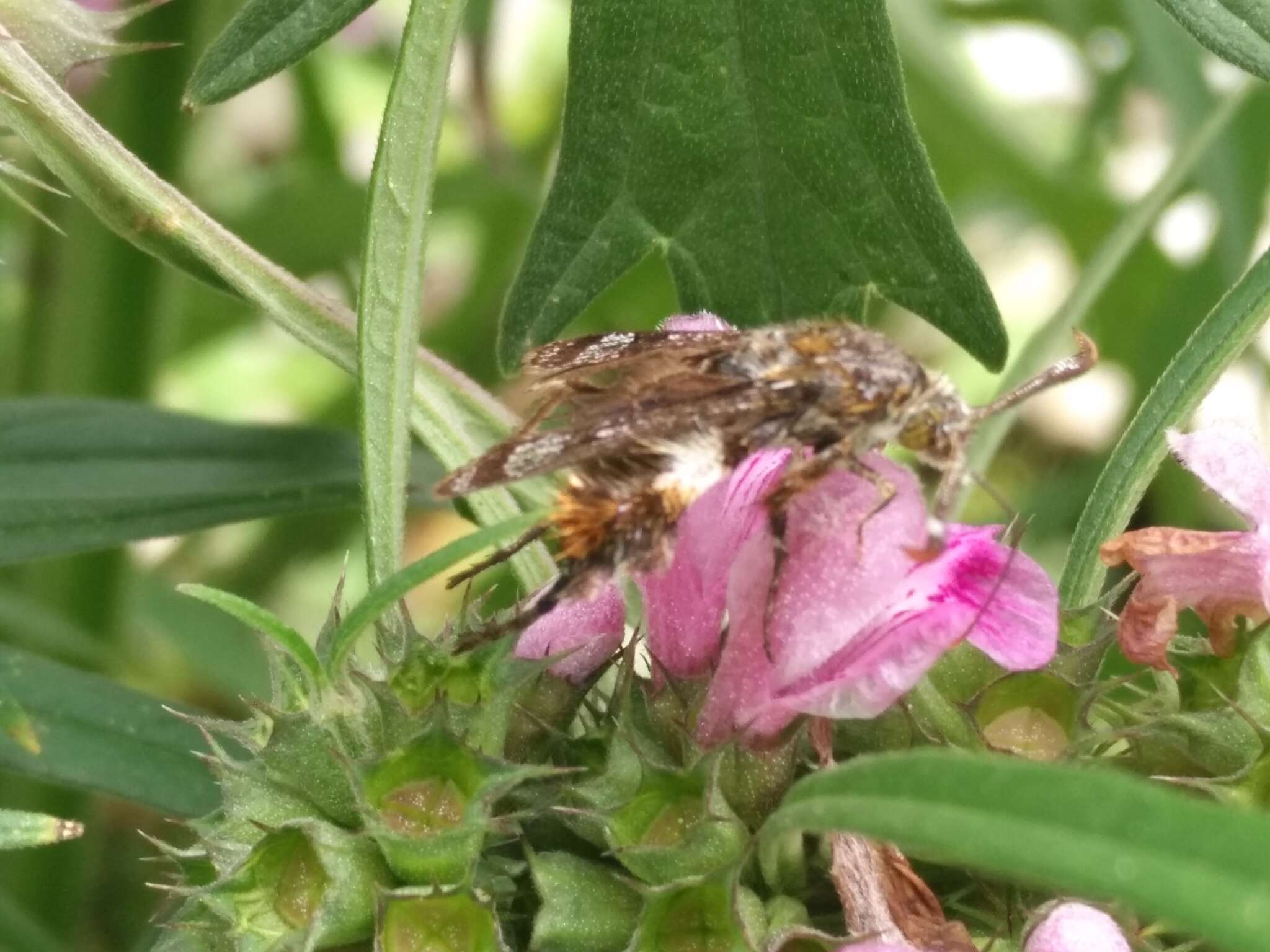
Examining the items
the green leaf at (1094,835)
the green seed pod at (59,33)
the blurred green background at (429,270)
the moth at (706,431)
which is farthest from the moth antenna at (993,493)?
the blurred green background at (429,270)

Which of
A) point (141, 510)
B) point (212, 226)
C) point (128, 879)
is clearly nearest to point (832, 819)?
point (212, 226)

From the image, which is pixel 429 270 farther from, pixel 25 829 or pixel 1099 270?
pixel 25 829

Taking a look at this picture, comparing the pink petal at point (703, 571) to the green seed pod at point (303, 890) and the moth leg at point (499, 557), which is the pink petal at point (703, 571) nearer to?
the moth leg at point (499, 557)

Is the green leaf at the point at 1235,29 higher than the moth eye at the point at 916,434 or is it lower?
higher

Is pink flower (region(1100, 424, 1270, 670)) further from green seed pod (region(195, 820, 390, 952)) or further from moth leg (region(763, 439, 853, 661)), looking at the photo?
green seed pod (region(195, 820, 390, 952))

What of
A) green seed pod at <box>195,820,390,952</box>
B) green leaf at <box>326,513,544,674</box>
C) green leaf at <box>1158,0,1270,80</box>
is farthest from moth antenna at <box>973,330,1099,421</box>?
green seed pod at <box>195,820,390,952</box>
